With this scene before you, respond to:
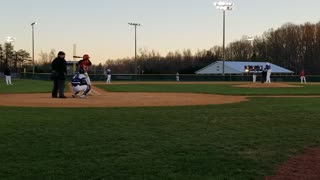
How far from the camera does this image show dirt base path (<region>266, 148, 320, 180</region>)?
5.64m

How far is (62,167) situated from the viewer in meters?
5.86

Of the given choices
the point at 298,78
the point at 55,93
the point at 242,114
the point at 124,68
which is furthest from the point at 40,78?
the point at 124,68

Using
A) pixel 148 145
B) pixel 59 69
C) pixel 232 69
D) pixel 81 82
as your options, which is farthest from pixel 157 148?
pixel 232 69

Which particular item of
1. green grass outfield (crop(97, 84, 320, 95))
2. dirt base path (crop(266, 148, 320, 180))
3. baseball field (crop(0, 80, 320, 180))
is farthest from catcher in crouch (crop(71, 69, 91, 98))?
dirt base path (crop(266, 148, 320, 180))

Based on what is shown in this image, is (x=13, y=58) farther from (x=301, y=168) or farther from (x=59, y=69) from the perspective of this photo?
(x=301, y=168)

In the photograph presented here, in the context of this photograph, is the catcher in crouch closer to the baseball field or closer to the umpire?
the umpire

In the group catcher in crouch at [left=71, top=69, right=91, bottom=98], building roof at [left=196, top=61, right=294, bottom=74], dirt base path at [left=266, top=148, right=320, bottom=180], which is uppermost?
building roof at [left=196, top=61, right=294, bottom=74]

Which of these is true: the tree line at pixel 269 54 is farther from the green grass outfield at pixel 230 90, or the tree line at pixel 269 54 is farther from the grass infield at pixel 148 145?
the grass infield at pixel 148 145

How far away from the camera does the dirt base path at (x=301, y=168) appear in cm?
564

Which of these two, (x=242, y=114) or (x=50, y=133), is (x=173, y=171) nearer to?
(x=50, y=133)

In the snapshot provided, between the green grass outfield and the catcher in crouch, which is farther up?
the catcher in crouch

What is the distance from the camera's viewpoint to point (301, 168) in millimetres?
6117

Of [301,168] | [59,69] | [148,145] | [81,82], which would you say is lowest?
[301,168]

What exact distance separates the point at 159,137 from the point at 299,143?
7.74 ft
